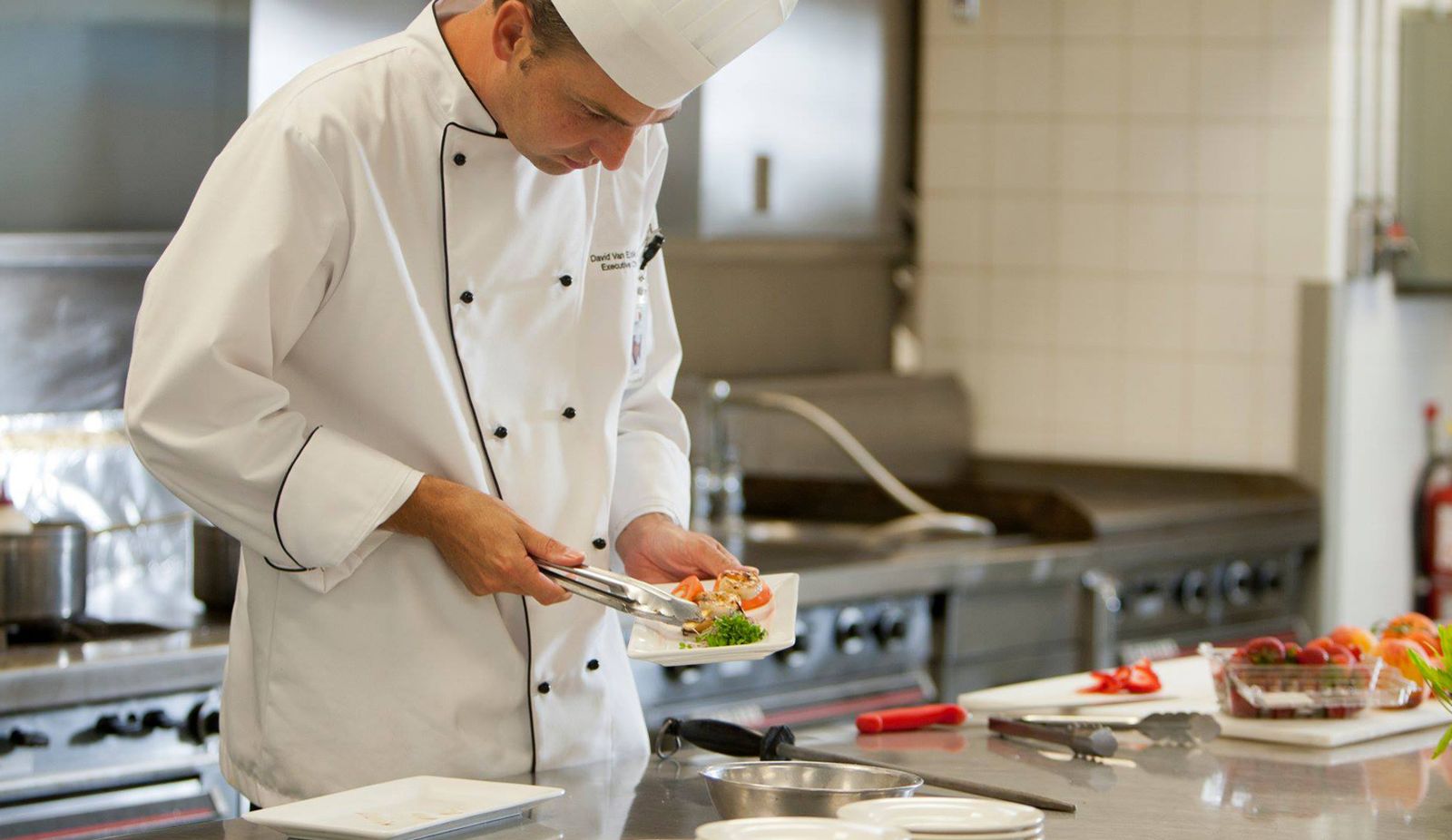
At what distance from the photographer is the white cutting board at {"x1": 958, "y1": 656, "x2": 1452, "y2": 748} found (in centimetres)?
199

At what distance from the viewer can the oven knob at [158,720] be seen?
2541 millimetres

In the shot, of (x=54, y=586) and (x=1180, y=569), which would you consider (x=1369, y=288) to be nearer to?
(x=1180, y=569)

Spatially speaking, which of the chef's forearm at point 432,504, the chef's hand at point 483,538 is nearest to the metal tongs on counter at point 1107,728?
the chef's hand at point 483,538

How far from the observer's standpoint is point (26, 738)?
2.41 metres

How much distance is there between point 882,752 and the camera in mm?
1906

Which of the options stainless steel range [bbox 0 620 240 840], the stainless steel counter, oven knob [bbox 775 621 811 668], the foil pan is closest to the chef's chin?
the stainless steel counter

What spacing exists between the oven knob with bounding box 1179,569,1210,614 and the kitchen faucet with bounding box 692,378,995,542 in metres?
0.42

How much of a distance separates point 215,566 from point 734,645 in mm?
1418

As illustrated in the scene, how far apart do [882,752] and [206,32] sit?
5.93 ft

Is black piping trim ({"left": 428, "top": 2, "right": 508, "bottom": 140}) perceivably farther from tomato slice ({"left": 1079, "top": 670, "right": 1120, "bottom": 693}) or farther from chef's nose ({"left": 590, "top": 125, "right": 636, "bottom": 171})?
tomato slice ({"left": 1079, "top": 670, "right": 1120, "bottom": 693})

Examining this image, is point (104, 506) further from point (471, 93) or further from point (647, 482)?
point (471, 93)

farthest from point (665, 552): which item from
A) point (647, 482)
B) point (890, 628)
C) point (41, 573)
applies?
point (890, 628)

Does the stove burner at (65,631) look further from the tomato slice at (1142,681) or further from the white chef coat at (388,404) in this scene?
the tomato slice at (1142,681)

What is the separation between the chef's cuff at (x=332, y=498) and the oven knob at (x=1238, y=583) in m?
2.78
